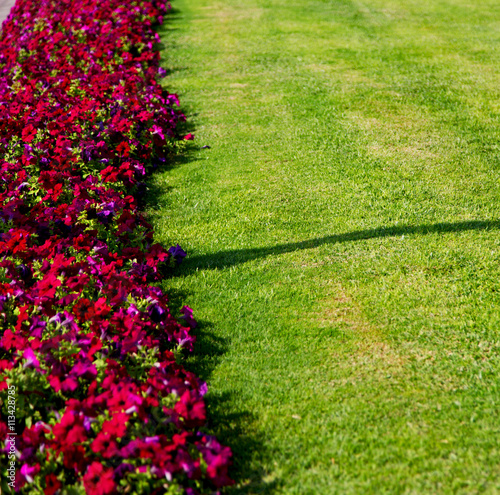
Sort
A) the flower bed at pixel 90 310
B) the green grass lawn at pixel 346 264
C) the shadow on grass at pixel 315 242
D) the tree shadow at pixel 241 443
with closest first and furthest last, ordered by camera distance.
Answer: the flower bed at pixel 90 310 → the tree shadow at pixel 241 443 → the green grass lawn at pixel 346 264 → the shadow on grass at pixel 315 242

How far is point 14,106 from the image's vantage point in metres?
6.37

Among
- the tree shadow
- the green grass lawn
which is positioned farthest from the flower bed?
the green grass lawn

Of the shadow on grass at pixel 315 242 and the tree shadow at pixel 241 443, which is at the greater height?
the shadow on grass at pixel 315 242

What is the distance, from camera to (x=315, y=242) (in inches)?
178

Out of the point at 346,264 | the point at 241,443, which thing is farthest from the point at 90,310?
the point at 346,264

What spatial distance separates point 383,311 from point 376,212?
1.30 m

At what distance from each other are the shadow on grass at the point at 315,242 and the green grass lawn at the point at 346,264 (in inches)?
0.6

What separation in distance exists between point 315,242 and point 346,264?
362 mm

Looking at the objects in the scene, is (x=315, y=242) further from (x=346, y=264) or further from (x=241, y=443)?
(x=241, y=443)

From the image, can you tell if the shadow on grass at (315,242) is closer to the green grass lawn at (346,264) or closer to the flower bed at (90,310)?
the green grass lawn at (346,264)

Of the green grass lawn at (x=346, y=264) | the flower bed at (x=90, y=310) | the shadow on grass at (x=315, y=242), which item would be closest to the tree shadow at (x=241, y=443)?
the green grass lawn at (x=346, y=264)

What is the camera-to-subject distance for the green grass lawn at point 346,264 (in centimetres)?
284

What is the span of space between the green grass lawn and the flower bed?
0.32 m

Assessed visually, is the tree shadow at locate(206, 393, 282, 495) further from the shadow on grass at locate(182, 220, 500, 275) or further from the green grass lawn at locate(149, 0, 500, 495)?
the shadow on grass at locate(182, 220, 500, 275)
